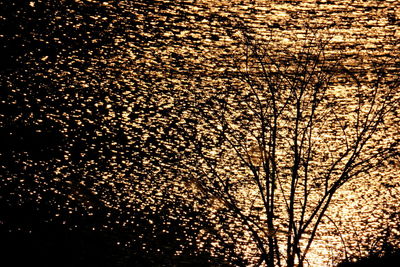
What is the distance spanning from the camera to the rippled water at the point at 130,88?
1266cm

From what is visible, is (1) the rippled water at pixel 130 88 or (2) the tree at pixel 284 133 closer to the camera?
(2) the tree at pixel 284 133

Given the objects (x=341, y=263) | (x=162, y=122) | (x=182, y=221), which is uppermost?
(x=162, y=122)

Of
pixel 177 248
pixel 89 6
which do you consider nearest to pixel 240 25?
pixel 89 6

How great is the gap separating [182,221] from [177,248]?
0.52 m

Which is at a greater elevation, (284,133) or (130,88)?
(130,88)

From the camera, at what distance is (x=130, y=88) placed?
43.7ft

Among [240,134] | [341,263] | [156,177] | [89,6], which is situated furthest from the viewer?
[89,6]

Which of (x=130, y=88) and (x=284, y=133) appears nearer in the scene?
(x=284, y=133)

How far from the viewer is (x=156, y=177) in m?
12.8

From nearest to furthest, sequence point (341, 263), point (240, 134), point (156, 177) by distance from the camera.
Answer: point (341, 263)
point (240, 134)
point (156, 177)

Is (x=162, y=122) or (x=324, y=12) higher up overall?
(x=324, y=12)

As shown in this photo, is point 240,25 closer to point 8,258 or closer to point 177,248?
point 177,248

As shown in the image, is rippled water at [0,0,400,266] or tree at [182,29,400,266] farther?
rippled water at [0,0,400,266]

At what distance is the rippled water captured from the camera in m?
12.7
